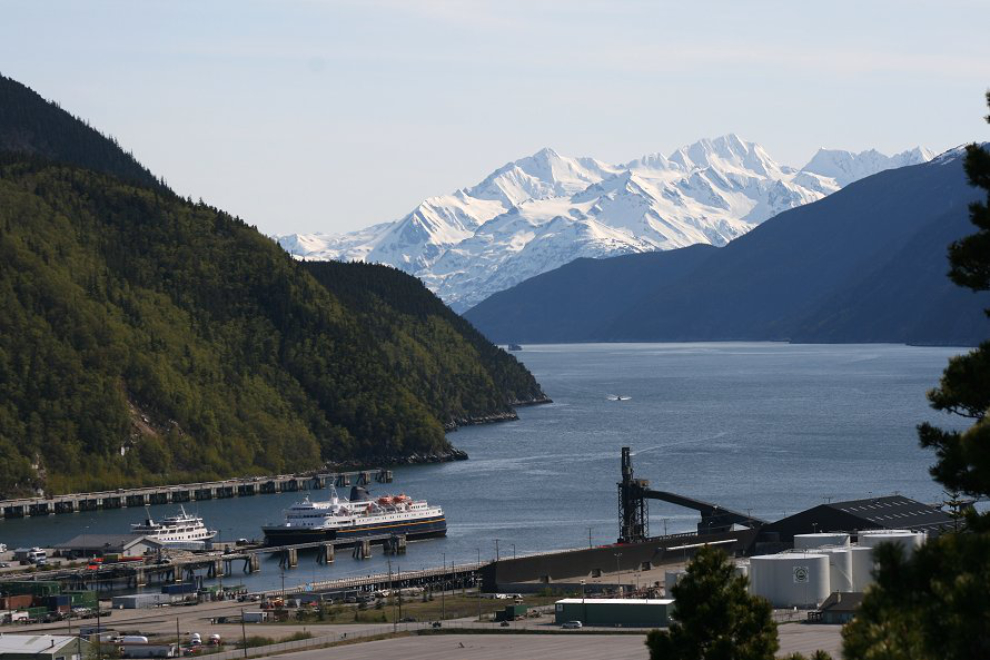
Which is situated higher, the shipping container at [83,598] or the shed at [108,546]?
the shed at [108,546]

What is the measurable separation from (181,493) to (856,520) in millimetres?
80202

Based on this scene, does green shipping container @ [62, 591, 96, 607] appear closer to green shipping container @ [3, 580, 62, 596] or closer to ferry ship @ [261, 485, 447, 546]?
green shipping container @ [3, 580, 62, 596]

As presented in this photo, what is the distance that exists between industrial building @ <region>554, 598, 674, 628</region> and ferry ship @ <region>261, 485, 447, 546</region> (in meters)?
49.5

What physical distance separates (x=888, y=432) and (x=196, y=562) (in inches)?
3903

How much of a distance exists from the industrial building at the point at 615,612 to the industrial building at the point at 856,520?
24.3 meters

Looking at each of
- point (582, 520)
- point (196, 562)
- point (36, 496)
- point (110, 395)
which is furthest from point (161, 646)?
point (110, 395)

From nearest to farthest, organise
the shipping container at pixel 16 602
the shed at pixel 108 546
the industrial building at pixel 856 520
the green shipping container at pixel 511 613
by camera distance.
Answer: the green shipping container at pixel 511 613
the shipping container at pixel 16 602
the industrial building at pixel 856 520
the shed at pixel 108 546

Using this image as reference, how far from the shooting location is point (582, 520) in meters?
128

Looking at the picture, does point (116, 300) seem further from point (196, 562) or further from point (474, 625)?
point (474, 625)

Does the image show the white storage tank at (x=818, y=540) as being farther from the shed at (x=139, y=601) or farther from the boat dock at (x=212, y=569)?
the shed at (x=139, y=601)

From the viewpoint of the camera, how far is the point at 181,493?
16725cm

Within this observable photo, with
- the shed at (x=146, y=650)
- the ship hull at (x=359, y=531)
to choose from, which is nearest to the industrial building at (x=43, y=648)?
the shed at (x=146, y=650)

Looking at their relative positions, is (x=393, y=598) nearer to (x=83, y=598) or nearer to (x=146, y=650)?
(x=83, y=598)

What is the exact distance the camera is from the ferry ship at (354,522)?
129500mm
